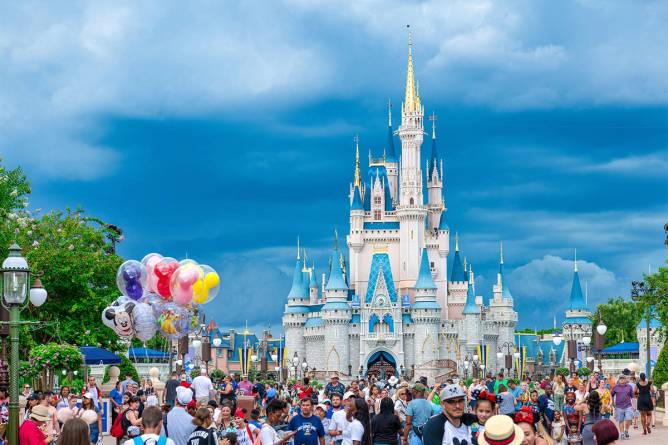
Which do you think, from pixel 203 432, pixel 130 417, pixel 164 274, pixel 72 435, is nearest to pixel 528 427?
pixel 203 432

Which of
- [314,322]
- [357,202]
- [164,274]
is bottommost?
[164,274]

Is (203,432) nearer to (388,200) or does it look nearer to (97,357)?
(97,357)

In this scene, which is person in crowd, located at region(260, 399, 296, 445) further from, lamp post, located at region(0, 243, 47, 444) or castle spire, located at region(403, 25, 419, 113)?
castle spire, located at region(403, 25, 419, 113)

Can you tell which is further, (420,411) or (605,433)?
(420,411)

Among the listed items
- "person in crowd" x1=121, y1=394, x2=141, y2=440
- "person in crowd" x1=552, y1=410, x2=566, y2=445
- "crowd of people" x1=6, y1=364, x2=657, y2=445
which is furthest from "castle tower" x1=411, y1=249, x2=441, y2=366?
"person in crowd" x1=121, y1=394, x2=141, y2=440

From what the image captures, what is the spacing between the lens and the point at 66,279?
39.6m

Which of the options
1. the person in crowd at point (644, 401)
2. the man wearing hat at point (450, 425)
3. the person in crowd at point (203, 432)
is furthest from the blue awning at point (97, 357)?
the man wearing hat at point (450, 425)

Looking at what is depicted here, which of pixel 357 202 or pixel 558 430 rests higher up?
pixel 357 202

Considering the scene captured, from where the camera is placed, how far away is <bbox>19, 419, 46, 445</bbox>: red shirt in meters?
12.0

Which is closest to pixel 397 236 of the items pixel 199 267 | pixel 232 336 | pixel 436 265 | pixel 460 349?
pixel 436 265

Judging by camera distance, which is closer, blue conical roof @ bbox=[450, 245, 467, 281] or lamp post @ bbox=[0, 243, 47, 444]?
lamp post @ bbox=[0, 243, 47, 444]

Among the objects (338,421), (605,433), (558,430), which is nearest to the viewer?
(605,433)

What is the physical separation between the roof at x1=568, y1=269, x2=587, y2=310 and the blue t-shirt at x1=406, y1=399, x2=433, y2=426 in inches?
4056

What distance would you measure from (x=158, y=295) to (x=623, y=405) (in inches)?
390
